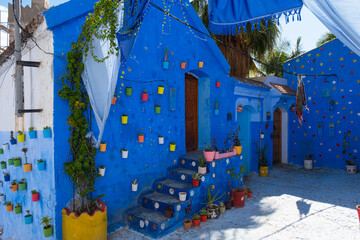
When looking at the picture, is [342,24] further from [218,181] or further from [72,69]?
[218,181]

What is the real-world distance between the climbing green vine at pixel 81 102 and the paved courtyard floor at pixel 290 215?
1.29 m

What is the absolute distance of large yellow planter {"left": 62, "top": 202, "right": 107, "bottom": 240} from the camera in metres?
4.02

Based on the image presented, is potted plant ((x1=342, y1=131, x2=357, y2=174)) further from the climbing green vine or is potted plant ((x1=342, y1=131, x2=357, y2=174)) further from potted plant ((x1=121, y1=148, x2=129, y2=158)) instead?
the climbing green vine

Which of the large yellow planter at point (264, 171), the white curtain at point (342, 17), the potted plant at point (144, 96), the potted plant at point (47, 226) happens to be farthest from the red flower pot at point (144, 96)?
the large yellow planter at point (264, 171)

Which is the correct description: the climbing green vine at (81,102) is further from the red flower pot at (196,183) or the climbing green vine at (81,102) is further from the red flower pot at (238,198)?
the red flower pot at (238,198)

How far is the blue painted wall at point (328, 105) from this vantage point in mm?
9594

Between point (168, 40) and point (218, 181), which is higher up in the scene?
point (168, 40)

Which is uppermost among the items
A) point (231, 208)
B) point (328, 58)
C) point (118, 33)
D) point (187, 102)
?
point (328, 58)

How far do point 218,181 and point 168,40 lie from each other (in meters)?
3.45

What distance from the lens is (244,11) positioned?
13.4ft

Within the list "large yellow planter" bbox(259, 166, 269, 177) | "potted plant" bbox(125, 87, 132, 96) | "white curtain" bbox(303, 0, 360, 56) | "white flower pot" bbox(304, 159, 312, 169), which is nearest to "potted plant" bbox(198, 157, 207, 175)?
"potted plant" bbox(125, 87, 132, 96)

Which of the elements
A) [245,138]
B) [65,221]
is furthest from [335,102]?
[65,221]

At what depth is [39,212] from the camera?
4422mm

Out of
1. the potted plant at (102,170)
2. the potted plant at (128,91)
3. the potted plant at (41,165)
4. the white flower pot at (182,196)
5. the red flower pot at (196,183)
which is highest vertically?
the potted plant at (128,91)
